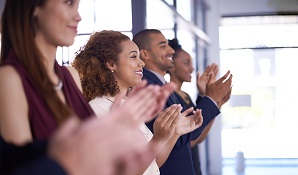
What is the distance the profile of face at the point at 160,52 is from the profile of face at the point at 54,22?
1656 mm

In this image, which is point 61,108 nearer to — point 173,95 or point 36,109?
point 36,109

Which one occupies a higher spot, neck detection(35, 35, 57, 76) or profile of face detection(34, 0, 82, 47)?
profile of face detection(34, 0, 82, 47)

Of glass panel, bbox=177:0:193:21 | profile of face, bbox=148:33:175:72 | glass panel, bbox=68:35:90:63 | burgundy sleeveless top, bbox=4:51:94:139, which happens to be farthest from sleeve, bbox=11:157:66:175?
glass panel, bbox=177:0:193:21

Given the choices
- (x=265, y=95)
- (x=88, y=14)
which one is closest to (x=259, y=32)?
(x=265, y=95)

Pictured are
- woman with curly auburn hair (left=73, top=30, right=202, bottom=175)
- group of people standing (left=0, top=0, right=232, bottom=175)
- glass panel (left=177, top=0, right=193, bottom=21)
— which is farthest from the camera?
glass panel (left=177, top=0, right=193, bottom=21)

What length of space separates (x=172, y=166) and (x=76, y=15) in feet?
4.42

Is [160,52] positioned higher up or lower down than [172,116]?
higher up

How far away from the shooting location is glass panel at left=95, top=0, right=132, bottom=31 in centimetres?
429

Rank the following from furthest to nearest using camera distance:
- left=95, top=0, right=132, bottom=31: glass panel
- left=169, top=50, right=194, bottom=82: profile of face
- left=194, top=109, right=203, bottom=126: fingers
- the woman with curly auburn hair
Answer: left=95, top=0, right=132, bottom=31: glass panel
left=169, top=50, right=194, bottom=82: profile of face
left=194, top=109, right=203, bottom=126: fingers
the woman with curly auburn hair

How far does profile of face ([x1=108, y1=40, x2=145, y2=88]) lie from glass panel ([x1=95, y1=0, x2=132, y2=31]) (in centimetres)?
243

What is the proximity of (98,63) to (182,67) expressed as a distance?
65.1 inches

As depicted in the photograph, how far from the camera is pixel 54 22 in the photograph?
917 millimetres

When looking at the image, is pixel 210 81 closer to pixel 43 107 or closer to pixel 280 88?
pixel 43 107

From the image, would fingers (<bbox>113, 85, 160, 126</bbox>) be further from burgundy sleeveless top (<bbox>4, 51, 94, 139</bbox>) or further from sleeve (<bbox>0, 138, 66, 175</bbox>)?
burgundy sleeveless top (<bbox>4, 51, 94, 139</bbox>)
